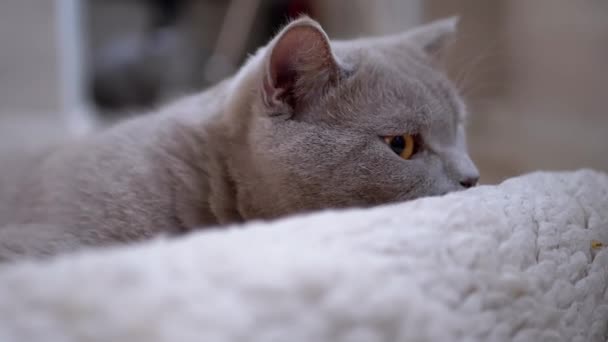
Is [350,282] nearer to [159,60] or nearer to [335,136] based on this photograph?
[335,136]

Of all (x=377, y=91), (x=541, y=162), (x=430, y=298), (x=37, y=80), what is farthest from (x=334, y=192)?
(x=37, y=80)

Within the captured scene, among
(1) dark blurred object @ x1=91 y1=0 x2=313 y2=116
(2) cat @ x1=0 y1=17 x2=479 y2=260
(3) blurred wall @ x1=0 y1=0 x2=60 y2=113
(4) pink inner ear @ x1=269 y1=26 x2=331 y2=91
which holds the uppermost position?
(1) dark blurred object @ x1=91 y1=0 x2=313 y2=116

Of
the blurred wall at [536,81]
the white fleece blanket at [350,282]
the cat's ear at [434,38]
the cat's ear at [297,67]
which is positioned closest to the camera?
the white fleece blanket at [350,282]

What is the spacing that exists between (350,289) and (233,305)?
0.11 m

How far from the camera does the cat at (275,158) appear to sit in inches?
35.9

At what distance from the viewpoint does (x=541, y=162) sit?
1.99 m

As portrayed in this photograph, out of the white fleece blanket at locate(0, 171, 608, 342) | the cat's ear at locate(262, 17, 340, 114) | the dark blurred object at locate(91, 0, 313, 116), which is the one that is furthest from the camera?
the dark blurred object at locate(91, 0, 313, 116)

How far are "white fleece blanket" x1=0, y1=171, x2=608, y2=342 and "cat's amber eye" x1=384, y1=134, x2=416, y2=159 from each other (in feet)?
0.67

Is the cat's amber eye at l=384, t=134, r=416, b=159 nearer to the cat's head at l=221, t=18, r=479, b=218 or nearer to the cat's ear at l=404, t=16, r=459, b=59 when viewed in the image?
the cat's head at l=221, t=18, r=479, b=218

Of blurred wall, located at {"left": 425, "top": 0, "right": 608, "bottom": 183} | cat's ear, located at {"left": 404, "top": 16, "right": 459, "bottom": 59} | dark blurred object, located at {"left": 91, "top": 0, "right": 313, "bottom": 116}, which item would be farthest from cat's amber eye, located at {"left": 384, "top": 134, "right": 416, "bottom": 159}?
dark blurred object, located at {"left": 91, "top": 0, "right": 313, "bottom": 116}

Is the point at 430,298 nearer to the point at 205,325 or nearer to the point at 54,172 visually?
the point at 205,325

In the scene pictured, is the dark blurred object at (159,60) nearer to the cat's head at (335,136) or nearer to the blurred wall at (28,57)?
the blurred wall at (28,57)

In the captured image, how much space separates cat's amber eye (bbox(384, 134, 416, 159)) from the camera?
3.10ft

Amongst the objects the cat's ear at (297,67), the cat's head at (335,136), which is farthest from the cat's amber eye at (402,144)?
the cat's ear at (297,67)
